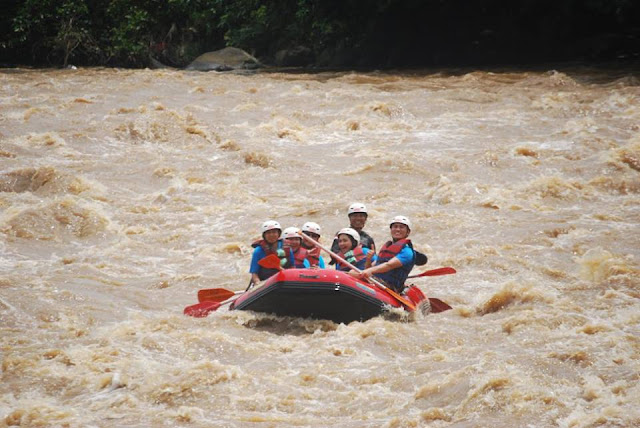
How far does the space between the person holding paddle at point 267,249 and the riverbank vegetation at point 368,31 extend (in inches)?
553

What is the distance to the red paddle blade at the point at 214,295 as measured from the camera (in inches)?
355

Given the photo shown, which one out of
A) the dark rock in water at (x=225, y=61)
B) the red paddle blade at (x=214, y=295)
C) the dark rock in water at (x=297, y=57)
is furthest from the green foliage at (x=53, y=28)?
the red paddle blade at (x=214, y=295)

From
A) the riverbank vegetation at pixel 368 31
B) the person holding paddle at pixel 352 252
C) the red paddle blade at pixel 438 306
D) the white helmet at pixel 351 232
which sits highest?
the riverbank vegetation at pixel 368 31

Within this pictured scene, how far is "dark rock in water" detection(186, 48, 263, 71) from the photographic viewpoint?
24000 mm

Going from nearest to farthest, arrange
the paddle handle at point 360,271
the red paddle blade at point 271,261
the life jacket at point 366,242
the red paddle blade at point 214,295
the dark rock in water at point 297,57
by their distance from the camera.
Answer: the red paddle blade at point 271,261
the paddle handle at point 360,271
the red paddle blade at point 214,295
the life jacket at point 366,242
the dark rock in water at point 297,57

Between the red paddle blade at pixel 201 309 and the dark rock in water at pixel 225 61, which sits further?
the dark rock in water at pixel 225 61

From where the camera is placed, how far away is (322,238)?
11797mm

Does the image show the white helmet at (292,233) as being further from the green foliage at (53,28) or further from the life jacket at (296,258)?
the green foliage at (53,28)

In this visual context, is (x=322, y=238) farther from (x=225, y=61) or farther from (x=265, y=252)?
(x=225, y=61)

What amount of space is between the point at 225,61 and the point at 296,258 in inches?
648

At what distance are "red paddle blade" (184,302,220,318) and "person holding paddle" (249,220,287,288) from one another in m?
0.38

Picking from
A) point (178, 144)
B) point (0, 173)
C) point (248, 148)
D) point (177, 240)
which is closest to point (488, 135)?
point (248, 148)

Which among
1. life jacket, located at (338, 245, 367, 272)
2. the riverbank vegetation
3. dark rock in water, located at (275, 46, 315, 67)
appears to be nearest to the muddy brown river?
life jacket, located at (338, 245, 367, 272)

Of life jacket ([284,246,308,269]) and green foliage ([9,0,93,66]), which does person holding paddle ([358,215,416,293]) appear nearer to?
life jacket ([284,246,308,269])
